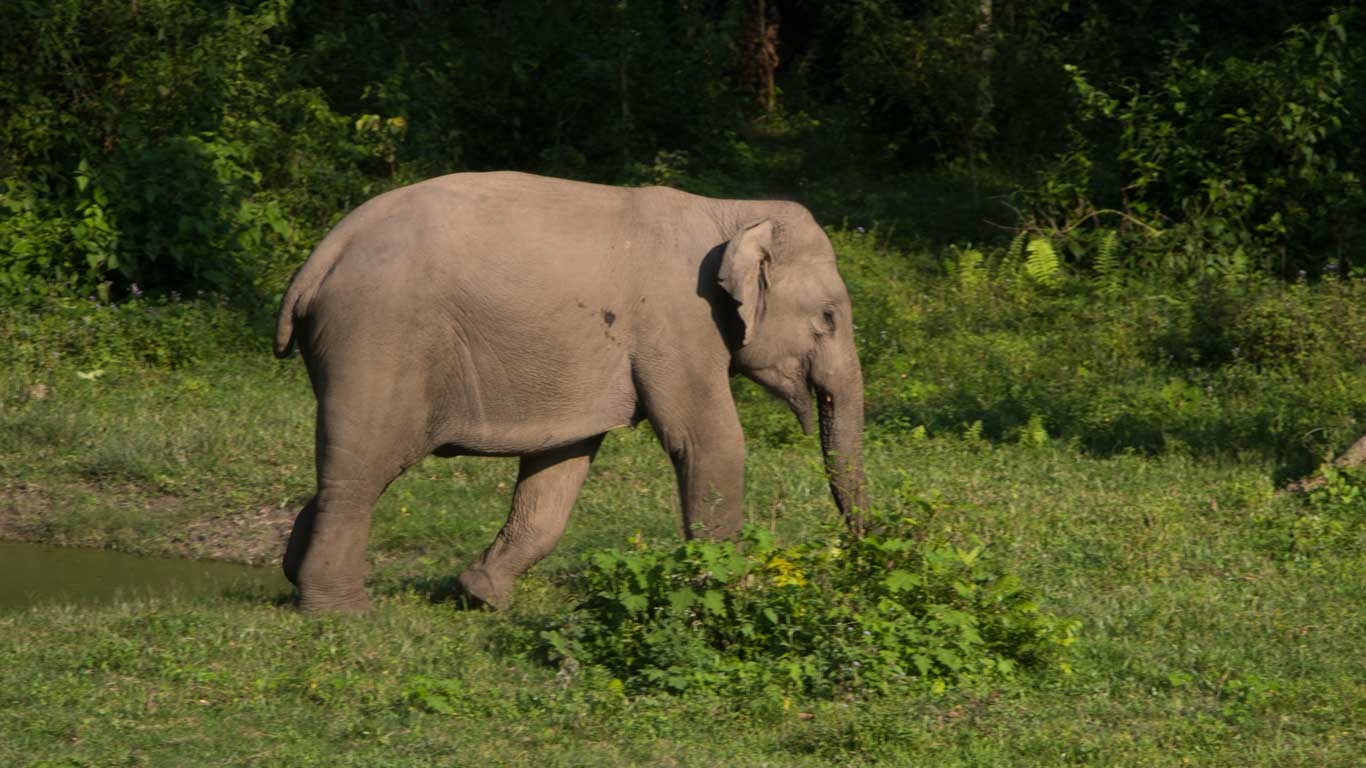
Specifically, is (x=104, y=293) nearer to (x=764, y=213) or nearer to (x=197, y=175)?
(x=197, y=175)

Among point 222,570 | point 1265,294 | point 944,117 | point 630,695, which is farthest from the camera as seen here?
point 944,117

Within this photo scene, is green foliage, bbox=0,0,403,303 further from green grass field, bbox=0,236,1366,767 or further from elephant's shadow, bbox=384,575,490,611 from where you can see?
elephant's shadow, bbox=384,575,490,611

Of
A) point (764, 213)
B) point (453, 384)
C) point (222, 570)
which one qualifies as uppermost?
point (764, 213)

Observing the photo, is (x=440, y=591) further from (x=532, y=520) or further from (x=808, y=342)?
(x=808, y=342)

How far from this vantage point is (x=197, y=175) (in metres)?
12.6

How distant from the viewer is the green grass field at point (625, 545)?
562cm

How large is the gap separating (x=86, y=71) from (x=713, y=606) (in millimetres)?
8738

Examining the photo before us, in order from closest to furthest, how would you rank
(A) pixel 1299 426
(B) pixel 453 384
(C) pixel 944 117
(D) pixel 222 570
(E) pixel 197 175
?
(B) pixel 453 384, (D) pixel 222 570, (A) pixel 1299 426, (E) pixel 197 175, (C) pixel 944 117

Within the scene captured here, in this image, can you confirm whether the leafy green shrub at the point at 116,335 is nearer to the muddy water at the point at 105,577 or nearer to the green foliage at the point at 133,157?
the green foliage at the point at 133,157

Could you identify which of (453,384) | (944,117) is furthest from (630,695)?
(944,117)

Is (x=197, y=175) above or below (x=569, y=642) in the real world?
above

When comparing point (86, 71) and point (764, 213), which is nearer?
point (764, 213)

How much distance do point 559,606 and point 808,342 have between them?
1574mm

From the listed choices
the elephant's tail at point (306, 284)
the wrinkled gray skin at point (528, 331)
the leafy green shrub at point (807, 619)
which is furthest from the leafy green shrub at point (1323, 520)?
the elephant's tail at point (306, 284)
